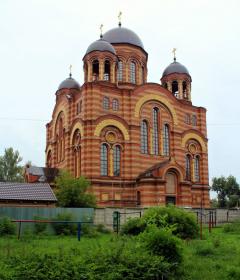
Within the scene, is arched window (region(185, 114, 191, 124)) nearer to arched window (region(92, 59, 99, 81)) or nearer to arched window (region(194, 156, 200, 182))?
arched window (region(194, 156, 200, 182))

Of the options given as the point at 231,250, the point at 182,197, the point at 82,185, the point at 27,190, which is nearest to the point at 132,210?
the point at 82,185

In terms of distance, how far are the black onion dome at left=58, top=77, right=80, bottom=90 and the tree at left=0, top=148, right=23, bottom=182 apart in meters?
13.2

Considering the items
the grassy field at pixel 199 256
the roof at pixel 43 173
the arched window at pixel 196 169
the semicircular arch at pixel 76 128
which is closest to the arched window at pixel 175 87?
the arched window at pixel 196 169

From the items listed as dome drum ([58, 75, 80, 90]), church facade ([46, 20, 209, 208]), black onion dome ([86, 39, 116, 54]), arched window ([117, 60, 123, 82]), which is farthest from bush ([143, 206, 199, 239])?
dome drum ([58, 75, 80, 90])

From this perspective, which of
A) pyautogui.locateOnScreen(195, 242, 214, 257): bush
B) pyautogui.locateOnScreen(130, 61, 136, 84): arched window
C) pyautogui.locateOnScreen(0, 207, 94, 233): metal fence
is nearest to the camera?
pyautogui.locateOnScreen(195, 242, 214, 257): bush

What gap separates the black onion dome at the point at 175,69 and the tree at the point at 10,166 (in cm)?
2274

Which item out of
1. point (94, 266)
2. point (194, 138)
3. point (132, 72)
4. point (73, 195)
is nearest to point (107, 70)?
point (132, 72)

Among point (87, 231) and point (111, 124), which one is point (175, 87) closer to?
point (111, 124)

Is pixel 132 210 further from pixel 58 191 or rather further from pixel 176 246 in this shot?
pixel 176 246

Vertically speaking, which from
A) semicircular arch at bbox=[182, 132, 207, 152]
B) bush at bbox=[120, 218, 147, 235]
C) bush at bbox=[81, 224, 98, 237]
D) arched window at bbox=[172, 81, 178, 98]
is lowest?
bush at bbox=[81, 224, 98, 237]

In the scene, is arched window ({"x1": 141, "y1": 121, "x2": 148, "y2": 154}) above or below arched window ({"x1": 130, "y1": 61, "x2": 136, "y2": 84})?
below

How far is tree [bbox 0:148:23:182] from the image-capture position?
173 feet

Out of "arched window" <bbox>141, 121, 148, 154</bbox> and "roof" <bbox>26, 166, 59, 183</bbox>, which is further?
"roof" <bbox>26, 166, 59, 183</bbox>

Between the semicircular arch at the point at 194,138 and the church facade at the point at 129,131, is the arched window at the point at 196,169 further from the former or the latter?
the semicircular arch at the point at 194,138
